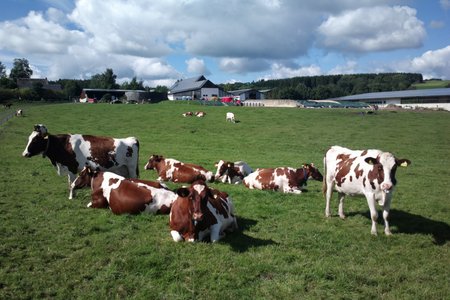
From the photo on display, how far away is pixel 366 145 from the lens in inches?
1154

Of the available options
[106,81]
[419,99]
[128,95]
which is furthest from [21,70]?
[419,99]

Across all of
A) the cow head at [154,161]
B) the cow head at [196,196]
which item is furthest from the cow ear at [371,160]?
the cow head at [154,161]

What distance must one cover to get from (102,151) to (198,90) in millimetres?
98989

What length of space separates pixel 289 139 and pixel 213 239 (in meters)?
25.5

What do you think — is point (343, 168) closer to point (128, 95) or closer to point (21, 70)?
point (128, 95)

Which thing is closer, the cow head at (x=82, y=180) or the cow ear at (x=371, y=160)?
A: the cow ear at (x=371, y=160)

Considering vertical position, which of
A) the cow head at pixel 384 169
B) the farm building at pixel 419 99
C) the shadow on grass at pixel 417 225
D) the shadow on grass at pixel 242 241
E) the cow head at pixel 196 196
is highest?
the farm building at pixel 419 99

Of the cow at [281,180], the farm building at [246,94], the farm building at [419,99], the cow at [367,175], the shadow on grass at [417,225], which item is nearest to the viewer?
the cow at [367,175]

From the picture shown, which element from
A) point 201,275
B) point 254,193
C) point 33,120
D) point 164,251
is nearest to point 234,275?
point 201,275

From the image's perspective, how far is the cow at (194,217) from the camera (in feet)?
25.4

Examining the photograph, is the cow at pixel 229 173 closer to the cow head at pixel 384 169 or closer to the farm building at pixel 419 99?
Answer: the cow head at pixel 384 169

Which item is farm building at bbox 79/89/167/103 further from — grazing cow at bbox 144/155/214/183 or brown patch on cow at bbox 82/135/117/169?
brown patch on cow at bbox 82/135/117/169

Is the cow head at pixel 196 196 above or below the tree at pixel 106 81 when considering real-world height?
below

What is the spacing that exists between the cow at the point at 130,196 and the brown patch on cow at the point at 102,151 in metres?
1.94
